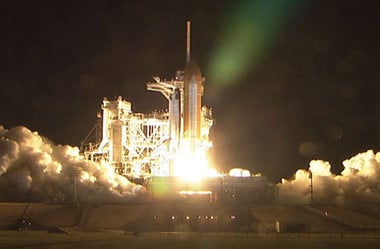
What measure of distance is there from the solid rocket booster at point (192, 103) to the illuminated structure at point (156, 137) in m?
0.13

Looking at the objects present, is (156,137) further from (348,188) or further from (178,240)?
(178,240)

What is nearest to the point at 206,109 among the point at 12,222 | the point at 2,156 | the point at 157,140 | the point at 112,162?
the point at 157,140

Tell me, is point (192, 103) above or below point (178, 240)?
above

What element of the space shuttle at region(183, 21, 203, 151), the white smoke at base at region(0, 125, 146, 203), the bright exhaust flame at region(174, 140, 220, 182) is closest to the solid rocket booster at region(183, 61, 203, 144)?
the space shuttle at region(183, 21, 203, 151)

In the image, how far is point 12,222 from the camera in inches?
2970

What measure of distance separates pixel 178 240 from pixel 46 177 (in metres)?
36.6

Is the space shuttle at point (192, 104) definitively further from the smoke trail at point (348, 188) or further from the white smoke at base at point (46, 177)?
the smoke trail at point (348, 188)

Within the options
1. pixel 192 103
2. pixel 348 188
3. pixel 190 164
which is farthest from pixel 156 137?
pixel 348 188

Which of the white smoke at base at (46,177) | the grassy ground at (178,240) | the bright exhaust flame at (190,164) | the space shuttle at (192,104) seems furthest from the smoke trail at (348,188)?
the grassy ground at (178,240)

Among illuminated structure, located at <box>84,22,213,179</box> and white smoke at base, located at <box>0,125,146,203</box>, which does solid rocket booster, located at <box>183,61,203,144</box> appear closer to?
illuminated structure, located at <box>84,22,213,179</box>

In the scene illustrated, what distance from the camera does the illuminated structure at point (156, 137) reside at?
96.6 metres

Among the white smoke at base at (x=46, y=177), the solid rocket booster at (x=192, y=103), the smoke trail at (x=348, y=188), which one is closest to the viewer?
the white smoke at base at (x=46, y=177)

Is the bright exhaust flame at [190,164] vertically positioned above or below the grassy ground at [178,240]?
above

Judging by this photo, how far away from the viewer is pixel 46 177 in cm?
9238
